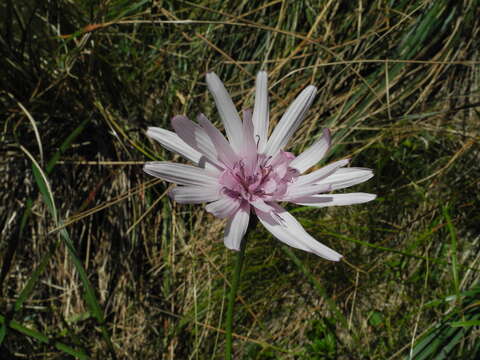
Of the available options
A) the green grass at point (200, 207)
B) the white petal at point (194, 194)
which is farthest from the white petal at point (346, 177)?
the green grass at point (200, 207)

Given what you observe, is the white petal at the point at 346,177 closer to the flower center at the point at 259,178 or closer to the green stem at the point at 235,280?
the flower center at the point at 259,178

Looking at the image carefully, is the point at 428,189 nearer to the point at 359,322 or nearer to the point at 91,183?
the point at 359,322

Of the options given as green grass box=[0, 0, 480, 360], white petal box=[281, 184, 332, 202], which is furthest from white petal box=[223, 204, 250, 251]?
green grass box=[0, 0, 480, 360]

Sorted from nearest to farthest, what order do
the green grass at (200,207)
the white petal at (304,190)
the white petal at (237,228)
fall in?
the white petal at (237,228), the white petal at (304,190), the green grass at (200,207)

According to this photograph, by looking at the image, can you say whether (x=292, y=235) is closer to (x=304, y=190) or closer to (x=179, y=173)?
(x=304, y=190)

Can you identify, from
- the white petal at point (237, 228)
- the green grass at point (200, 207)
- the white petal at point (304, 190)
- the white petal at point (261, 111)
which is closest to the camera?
the white petal at point (237, 228)

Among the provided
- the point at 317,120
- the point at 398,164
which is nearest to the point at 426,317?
the point at 398,164

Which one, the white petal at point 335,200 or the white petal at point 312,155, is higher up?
the white petal at point 312,155
